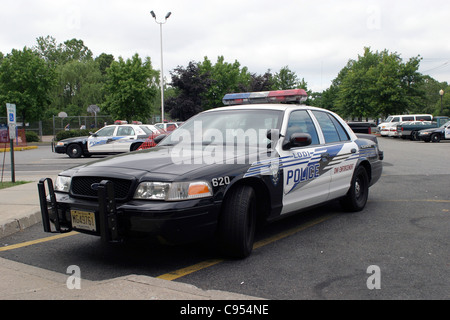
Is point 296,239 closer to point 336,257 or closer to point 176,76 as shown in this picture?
point 336,257

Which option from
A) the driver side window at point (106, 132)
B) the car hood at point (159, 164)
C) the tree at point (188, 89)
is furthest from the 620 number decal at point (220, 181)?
the tree at point (188, 89)

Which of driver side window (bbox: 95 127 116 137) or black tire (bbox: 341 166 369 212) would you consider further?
driver side window (bbox: 95 127 116 137)

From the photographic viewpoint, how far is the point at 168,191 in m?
3.72

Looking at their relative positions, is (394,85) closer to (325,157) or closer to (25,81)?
(25,81)

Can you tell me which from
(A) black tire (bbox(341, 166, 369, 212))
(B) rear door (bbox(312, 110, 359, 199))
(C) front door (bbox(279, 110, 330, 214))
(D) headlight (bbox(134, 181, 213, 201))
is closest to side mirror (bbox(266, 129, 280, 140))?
(C) front door (bbox(279, 110, 330, 214))

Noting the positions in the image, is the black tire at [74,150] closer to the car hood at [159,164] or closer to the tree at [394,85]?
the car hood at [159,164]

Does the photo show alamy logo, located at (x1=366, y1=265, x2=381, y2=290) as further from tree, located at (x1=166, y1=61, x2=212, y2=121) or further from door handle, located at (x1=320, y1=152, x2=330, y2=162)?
tree, located at (x1=166, y1=61, x2=212, y2=121)

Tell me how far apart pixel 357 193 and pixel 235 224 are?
323cm

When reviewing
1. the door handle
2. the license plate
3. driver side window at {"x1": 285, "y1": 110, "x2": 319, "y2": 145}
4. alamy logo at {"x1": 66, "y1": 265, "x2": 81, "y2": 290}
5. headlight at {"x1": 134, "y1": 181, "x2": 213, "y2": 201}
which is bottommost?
alamy logo at {"x1": 66, "y1": 265, "x2": 81, "y2": 290}

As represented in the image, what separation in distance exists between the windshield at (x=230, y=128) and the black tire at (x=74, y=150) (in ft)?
47.1

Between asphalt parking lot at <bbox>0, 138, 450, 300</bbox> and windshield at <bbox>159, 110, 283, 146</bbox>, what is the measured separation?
1.24 m

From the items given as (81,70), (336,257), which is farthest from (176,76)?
(336,257)

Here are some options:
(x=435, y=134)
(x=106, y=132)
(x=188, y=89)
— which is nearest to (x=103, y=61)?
(x=188, y=89)

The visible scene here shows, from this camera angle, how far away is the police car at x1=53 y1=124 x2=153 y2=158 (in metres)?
18.2
